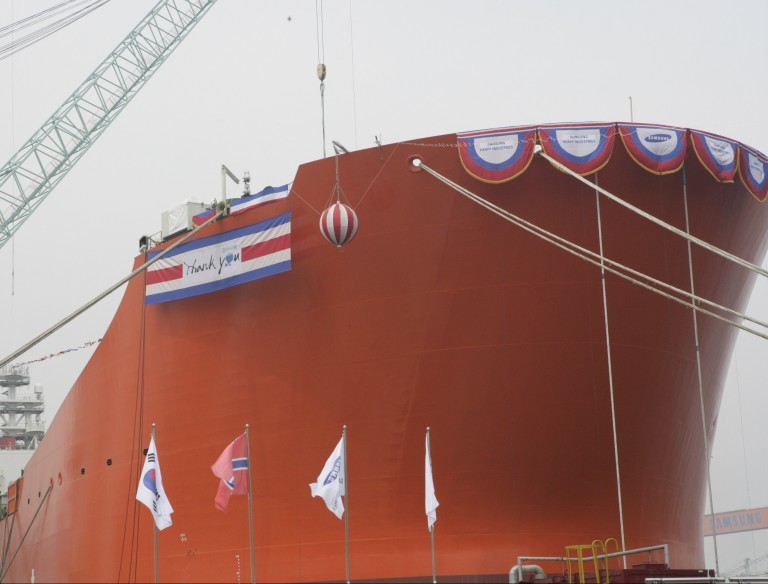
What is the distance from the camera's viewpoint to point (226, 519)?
17.5 meters

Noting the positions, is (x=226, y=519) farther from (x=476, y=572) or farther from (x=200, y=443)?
(x=476, y=572)

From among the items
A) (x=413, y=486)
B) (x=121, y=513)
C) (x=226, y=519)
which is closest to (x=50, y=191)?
(x=121, y=513)

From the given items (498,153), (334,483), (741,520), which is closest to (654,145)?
(498,153)

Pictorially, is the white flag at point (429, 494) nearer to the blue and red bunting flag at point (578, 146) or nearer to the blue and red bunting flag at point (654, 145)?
the blue and red bunting flag at point (578, 146)

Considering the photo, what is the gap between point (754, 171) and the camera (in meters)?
16.8

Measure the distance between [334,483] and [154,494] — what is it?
2.94 m

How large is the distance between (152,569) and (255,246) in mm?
5950

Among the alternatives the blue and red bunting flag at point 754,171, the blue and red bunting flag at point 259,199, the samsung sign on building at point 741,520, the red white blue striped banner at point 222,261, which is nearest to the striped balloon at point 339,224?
the red white blue striped banner at point 222,261

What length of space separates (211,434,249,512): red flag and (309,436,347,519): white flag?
1.43 m

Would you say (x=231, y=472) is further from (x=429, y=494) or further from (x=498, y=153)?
(x=498, y=153)

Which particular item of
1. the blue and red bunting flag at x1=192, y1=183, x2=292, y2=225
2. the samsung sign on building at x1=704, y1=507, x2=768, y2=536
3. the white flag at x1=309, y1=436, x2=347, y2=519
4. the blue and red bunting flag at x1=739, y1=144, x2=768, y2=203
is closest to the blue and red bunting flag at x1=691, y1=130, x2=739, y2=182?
the blue and red bunting flag at x1=739, y1=144, x2=768, y2=203

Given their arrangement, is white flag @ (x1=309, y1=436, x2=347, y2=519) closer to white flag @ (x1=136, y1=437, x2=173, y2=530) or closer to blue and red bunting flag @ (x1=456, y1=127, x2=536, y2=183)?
white flag @ (x1=136, y1=437, x2=173, y2=530)

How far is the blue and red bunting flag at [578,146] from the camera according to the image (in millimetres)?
15555

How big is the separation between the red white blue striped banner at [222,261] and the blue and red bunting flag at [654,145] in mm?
5330
